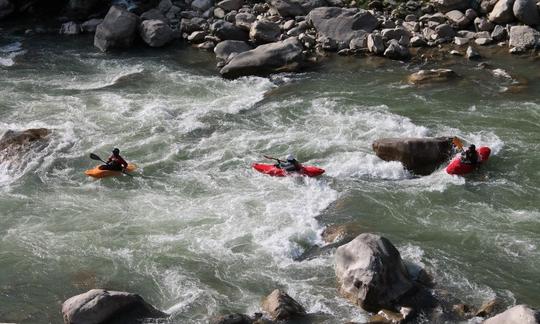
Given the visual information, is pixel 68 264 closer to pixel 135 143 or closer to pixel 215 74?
pixel 135 143

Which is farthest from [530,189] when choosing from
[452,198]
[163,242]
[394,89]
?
[163,242]

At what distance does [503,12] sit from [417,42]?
2726 millimetres

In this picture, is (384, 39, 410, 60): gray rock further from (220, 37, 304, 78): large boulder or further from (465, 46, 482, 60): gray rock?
(220, 37, 304, 78): large boulder

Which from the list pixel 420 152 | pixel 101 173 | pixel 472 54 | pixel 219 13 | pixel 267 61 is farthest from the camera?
pixel 219 13

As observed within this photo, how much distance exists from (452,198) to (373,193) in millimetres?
1481

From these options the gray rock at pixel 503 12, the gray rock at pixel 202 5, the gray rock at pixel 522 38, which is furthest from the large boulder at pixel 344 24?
the gray rock at pixel 202 5

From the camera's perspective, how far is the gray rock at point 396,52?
764 inches

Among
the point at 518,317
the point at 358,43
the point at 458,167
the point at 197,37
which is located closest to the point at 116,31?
the point at 197,37

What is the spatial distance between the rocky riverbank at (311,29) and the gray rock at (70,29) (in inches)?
1.3

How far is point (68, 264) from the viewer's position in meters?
11.1

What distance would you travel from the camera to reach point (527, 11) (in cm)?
1978

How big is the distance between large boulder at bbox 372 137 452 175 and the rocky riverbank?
603cm

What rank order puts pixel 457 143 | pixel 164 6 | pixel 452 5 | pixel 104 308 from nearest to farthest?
pixel 104 308, pixel 457 143, pixel 452 5, pixel 164 6

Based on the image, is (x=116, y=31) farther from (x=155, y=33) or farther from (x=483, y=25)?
(x=483, y=25)
